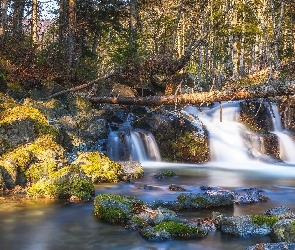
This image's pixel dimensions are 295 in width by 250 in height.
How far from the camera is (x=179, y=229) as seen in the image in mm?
6117

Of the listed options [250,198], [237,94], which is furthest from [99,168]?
[237,94]

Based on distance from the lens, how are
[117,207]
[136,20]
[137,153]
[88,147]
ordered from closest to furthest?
[117,207]
[88,147]
[137,153]
[136,20]

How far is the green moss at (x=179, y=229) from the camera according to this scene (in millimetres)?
6086

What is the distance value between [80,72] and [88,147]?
24.7 feet

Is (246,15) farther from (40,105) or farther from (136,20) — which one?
(40,105)

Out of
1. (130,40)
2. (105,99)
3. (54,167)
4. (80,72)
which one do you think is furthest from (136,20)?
(54,167)

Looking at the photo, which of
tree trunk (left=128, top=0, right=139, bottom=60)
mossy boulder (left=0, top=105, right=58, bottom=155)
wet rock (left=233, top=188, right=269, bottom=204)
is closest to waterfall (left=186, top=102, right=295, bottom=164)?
tree trunk (left=128, top=0, right=139, bottom=60)

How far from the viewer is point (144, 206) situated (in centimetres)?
723

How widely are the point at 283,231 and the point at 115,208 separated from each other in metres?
2.98

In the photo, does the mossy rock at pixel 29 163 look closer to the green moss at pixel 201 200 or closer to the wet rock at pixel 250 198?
the green moss at pixel 201 200

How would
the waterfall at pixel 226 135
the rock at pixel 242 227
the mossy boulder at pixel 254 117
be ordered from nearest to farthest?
1. the rock at pixel 242 227
2. the waterfall at pixel 226 135
3. the mossy boulder at pixel 254 117

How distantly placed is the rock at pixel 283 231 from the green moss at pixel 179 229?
1097mm

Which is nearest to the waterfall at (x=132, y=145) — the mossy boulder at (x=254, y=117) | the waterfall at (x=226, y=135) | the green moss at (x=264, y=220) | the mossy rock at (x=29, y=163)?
the waterfall at (x=226, y=135)

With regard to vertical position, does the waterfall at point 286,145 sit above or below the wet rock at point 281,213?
above
